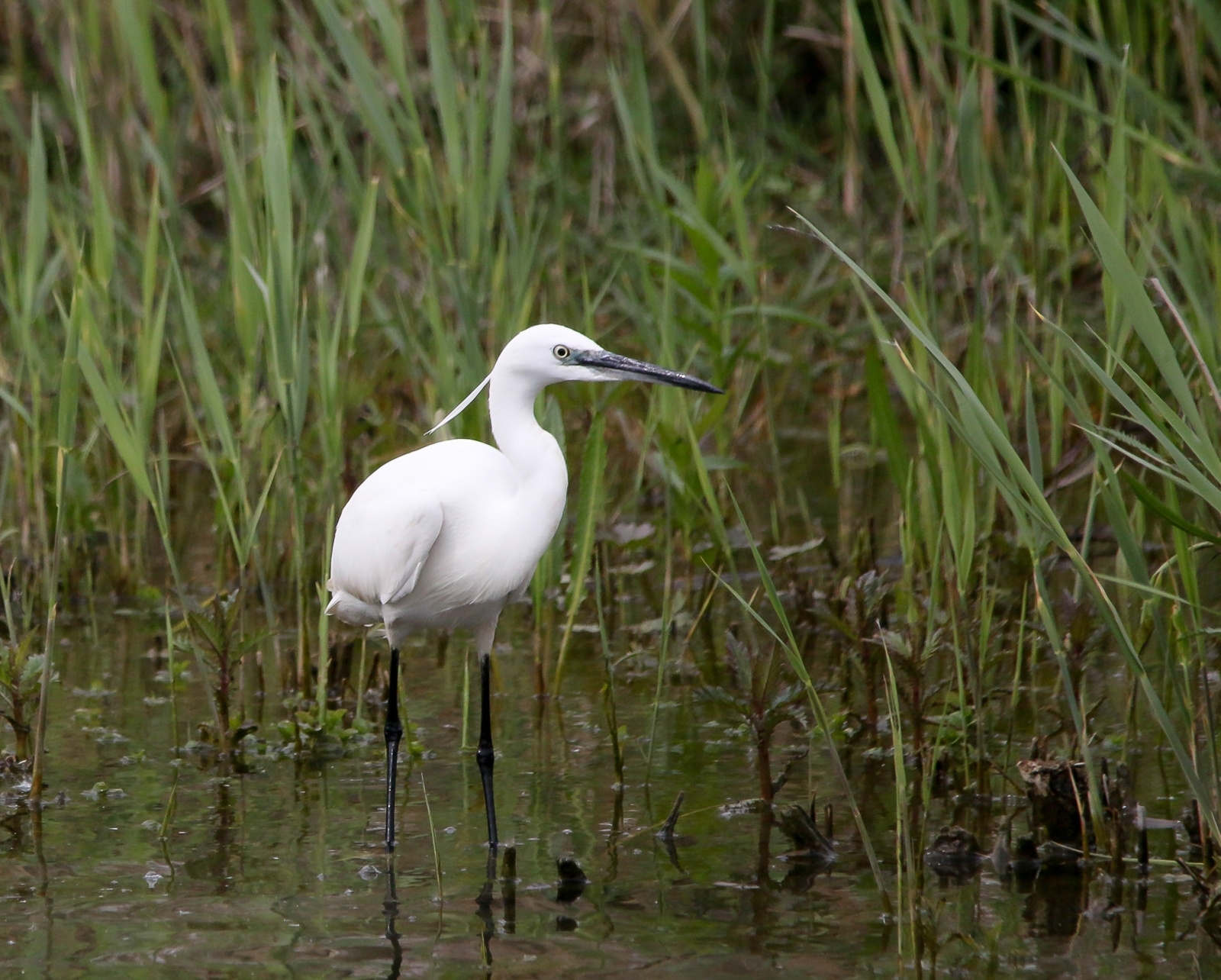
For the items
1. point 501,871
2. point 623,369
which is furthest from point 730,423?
point 501,871

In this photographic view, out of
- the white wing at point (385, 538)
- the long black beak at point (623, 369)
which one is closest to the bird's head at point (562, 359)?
the long black beak at point (623, 369)

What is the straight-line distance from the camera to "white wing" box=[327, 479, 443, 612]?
3.16 m

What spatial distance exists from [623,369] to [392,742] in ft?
3.09

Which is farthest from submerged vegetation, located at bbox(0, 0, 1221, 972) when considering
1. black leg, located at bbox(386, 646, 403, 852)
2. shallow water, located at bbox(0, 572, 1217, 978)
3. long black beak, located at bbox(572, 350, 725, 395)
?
long black beak, located at bbox(572, 350, 725, 395)

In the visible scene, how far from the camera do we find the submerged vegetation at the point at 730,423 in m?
2.97

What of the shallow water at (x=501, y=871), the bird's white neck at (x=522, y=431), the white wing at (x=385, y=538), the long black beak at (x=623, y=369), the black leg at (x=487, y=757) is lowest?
the shallow water at (x=501, y=871)

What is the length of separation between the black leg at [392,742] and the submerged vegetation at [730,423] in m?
0.24

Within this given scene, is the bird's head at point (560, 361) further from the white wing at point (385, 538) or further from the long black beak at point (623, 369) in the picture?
the white wing at point (385, 538)

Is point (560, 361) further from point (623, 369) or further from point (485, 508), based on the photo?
point (485, 508)

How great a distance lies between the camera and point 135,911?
9.21 ft

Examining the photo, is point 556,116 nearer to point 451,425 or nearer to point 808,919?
point 451,425

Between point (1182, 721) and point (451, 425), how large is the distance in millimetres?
2020

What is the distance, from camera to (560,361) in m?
3.19

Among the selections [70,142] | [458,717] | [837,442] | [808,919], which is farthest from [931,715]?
[70,142]
